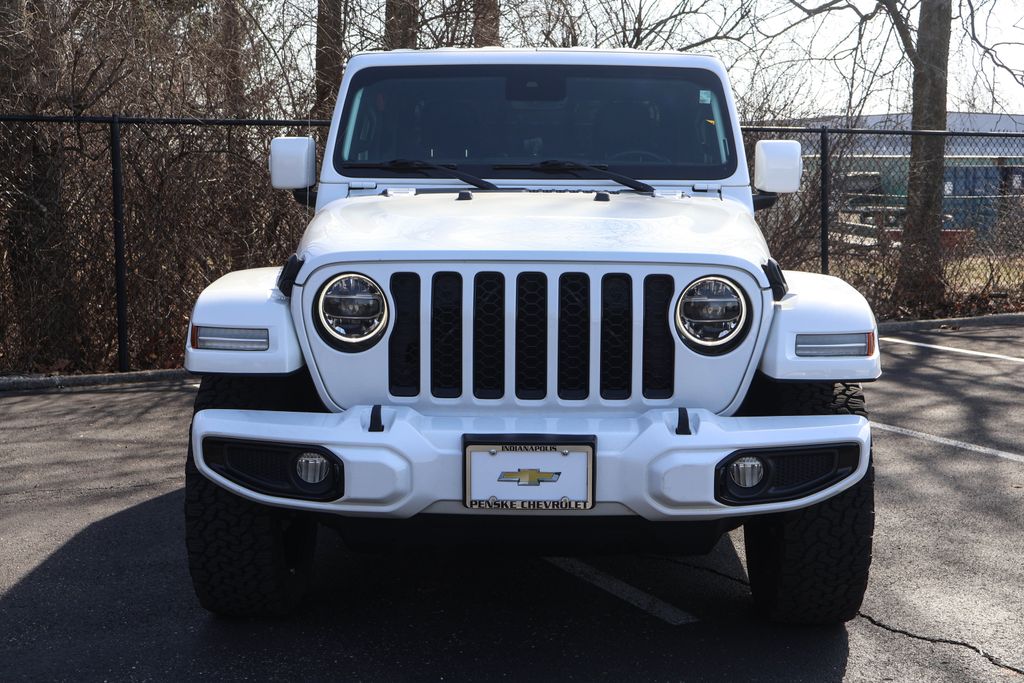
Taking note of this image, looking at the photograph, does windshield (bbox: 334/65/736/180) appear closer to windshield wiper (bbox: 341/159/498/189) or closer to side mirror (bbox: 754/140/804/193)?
windshield wiper (bbox: 341/159/498/189)

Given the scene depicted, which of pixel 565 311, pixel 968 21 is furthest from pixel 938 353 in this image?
pixel 565 311

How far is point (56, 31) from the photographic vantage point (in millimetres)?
9023

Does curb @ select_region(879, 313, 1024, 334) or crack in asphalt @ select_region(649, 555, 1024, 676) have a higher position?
curb @ select_region(879, 313, 1024, 334)

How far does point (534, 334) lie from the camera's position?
11.3ft

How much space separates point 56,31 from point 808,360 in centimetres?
749

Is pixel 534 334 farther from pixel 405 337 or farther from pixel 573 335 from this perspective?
pixel 405 337

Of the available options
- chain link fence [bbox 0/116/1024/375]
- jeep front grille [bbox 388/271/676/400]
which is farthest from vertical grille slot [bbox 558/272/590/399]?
chain link fence [bbox 0/116/1024/375]

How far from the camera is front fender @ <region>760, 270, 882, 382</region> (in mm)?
3430

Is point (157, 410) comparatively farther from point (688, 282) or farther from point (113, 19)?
point (688, 282)

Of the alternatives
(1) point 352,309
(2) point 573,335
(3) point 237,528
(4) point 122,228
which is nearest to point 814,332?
(2) point 573,335

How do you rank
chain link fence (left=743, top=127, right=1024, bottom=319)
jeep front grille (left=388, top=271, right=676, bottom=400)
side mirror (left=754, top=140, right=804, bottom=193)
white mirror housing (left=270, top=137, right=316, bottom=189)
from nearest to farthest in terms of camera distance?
jeep front grille (left=388, top=271, right=676, bottom=400), side mirror (left=754, top=140, right=804, bottom=193), white mirror housing (left=270, top=137, right=316, bottom=189), chain link fence (left=743, top=127, right=1024, bottom=319)

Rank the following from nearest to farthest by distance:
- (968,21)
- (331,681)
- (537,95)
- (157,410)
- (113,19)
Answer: (331,681)
(537,95)
(157,410)
(113,19)
(968,21)

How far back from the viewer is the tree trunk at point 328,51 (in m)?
10.3

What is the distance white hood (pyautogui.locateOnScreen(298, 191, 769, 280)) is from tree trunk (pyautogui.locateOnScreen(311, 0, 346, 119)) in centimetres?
608
